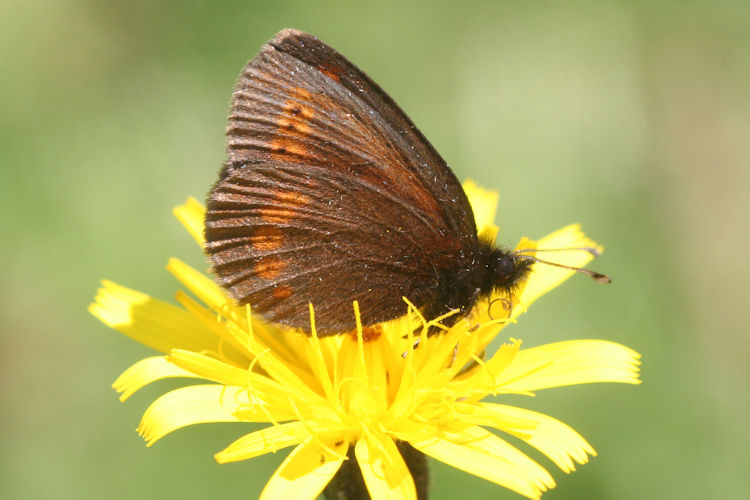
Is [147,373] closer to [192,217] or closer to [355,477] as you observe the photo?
[355,477]

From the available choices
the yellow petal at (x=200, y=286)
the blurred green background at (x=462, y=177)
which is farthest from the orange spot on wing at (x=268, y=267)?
the blurred green background at (x=462, y=177)

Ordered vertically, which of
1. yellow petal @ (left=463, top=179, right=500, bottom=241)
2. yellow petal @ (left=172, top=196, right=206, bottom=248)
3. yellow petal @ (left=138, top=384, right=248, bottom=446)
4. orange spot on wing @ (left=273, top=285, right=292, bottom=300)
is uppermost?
yellow petal @ (left=463, top=179, right=500, bottom=241)

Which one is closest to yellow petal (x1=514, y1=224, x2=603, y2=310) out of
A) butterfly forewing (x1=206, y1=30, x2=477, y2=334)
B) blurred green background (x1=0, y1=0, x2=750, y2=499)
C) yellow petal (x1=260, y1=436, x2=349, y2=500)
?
butterfly forewing (x1=206, y1=30, x2=477, y2=334)

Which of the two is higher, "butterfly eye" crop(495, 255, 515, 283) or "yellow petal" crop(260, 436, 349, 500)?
"butterfly eye" crop(495, 255, 515, 283)

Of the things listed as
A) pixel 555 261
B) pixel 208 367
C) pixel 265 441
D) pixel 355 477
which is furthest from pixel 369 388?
pixel 555 261

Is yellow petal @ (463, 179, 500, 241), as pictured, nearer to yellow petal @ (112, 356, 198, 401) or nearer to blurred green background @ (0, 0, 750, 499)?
blurred green background @ (0, 0, 750, 499)

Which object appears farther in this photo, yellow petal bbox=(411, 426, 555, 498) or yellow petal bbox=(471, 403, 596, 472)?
yellow petal bbox=(471, 403, 596, 472)

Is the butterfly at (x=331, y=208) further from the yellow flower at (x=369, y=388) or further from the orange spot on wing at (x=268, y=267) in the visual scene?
the yellow flower at (x=369, y=388)
